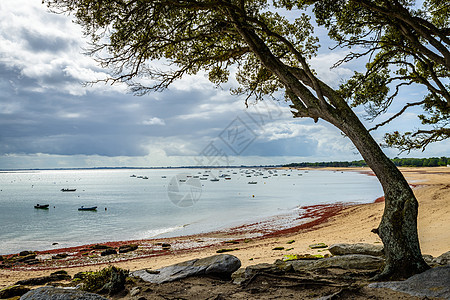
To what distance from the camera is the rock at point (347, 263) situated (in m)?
8.66

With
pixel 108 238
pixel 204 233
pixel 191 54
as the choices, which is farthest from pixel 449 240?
pixel 108 238

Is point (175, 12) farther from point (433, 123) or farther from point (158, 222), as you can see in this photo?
point (158, 222)

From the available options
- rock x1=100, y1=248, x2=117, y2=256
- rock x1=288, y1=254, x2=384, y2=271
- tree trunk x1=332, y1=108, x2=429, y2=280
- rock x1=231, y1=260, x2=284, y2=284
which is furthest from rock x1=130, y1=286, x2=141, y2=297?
rock x1=100, y1=248, x2=117, y2=256

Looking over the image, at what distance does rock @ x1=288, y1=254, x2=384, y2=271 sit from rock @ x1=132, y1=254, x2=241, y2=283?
2068 millimetres

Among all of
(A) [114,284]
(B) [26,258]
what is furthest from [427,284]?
(B) [26,258]

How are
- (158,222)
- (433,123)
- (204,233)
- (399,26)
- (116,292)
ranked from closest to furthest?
(116,292), (399,26), (433,123), (204,233), (158,222)

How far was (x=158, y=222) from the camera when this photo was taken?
38.8m

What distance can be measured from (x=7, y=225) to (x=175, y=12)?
42670mm

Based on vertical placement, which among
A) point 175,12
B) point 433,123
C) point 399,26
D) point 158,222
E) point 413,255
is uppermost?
point 175,12

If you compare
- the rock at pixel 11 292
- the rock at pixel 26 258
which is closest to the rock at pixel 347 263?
the rock at pixel 11 292

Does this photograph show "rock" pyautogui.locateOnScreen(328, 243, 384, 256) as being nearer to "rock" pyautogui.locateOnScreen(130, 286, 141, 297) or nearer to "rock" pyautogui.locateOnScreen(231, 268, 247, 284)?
"rock" pyautogui.locateOnScreen(231, 268, 247, 284)

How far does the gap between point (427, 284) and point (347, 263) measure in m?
2.97

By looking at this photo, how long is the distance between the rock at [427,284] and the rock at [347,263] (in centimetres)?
219

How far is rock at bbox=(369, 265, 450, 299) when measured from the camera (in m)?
5.68
